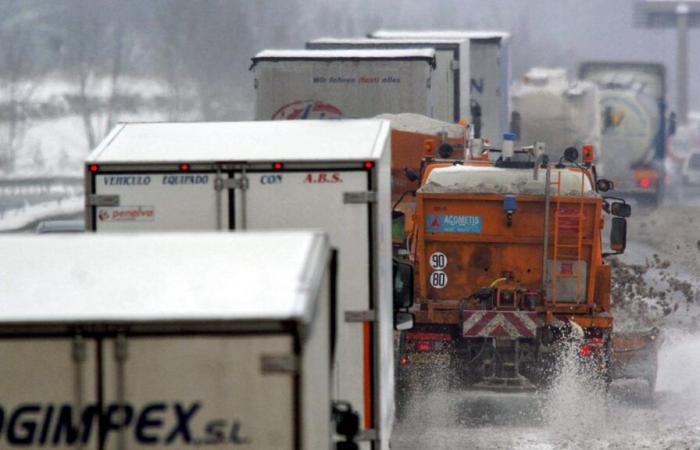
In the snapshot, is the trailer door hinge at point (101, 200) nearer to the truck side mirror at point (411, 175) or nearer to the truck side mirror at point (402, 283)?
the truck side mirror at point (402, 283)

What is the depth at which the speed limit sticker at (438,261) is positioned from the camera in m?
18.0

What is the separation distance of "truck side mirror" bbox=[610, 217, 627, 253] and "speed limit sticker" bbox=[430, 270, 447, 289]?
179cm

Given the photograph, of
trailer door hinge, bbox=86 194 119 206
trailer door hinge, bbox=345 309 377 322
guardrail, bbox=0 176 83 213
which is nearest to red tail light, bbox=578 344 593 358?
trailer door hinge, bbox=345 309 377 322

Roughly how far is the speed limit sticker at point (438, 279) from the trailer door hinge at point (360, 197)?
27.5 ft

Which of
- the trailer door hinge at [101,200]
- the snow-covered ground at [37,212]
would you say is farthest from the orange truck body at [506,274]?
the snow-covered ground at [37,212]

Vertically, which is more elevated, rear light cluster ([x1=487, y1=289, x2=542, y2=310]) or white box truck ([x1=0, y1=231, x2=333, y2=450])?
white box truck ([x1=0, y1=231, x2=333, y2=450])

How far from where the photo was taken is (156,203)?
1002 cm

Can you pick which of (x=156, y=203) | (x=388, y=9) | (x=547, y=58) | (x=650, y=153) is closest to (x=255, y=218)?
(x=156, y=203)

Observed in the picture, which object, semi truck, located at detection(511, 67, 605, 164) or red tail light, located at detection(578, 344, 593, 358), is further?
semi truck, located at detection(511, 67, 605, 164)

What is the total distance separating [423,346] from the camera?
1772 cm

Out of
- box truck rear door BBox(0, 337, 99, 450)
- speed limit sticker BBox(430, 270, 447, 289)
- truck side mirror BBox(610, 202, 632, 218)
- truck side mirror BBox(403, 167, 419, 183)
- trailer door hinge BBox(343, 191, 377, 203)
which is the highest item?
trailer door hinge BBox(343, 191, 377, 203)

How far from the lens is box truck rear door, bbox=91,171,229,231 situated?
9883mm

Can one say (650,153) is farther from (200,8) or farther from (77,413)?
(77,413)

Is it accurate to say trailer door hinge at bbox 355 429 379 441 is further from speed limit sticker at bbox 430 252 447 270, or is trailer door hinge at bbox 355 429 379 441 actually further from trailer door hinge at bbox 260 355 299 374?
speed limit sticker at bbox 430 252 447 270
